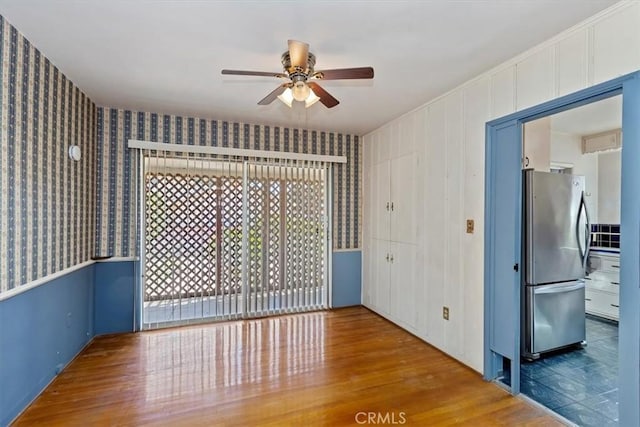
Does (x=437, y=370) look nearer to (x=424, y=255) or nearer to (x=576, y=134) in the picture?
(x=424, y=255)

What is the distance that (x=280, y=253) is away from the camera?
4199 millimetres

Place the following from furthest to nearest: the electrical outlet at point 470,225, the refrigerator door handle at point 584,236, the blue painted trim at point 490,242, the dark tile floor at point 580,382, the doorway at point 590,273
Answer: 1. the refrigerator door handle at point 584,236
2. the electrical outlet at point 470,225
3. the blue painted trim at point 490,242
4. the doorway at point 590,273
5. the dark tile floor at point 580,382

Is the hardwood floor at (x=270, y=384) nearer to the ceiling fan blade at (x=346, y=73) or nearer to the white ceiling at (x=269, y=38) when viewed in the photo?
the ceiling fan blade at (x=346, y=73)

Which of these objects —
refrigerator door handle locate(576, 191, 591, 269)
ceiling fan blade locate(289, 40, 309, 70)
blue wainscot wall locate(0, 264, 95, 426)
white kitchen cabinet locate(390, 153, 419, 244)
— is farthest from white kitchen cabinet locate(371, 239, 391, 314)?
blue wainscot wall locate(0, 264, 95, 426)

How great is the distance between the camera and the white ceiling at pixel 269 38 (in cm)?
182

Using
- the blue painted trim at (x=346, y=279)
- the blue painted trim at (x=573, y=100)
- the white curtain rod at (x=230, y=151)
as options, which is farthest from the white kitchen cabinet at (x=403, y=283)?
the blue painted trim at (x=573, y=100)

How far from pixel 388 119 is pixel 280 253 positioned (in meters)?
2.19

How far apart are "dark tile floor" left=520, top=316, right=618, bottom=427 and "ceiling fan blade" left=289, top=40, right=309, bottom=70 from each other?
291cm

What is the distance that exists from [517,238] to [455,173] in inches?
32.4

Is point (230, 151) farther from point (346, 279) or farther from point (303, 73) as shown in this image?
point (346, 279)

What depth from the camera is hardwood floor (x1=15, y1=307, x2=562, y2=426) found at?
6.98 feet

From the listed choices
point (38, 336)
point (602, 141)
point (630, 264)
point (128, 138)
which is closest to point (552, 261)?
point (630, 264)

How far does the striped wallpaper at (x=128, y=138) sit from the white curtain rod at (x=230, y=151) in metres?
0.10

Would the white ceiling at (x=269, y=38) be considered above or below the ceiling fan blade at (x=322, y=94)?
above
